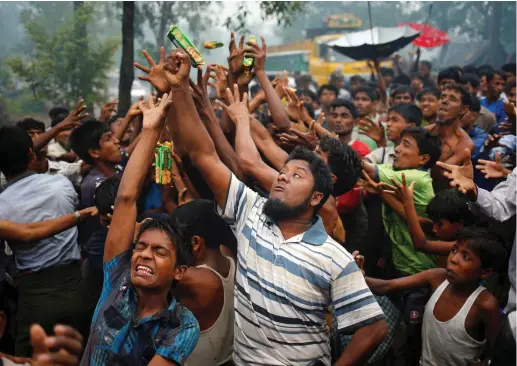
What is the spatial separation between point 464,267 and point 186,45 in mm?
2030

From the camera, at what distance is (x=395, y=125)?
5.56 m

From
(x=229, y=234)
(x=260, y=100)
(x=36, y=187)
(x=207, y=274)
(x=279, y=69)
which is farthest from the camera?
(x=279, y=69)

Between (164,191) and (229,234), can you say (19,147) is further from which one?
(229,234)

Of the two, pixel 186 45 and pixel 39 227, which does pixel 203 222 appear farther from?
pixel 39 227

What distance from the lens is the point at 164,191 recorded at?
4141 millimetres

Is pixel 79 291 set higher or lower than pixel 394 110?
lower

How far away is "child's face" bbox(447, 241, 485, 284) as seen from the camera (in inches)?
125

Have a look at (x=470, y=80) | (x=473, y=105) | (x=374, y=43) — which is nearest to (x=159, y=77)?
(x=473, y=105)

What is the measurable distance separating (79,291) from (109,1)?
76.5 ft

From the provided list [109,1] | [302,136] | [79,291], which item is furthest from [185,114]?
[109,1]

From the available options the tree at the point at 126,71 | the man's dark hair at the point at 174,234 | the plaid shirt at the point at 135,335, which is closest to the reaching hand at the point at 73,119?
the man's dark hair at the point at 174,234

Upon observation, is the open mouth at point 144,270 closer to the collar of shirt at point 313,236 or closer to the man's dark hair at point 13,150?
the collar of shirt at point 313,236

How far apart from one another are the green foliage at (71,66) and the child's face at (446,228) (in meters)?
9.76

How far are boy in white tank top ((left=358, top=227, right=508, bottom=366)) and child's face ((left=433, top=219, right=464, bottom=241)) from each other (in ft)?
1.72
